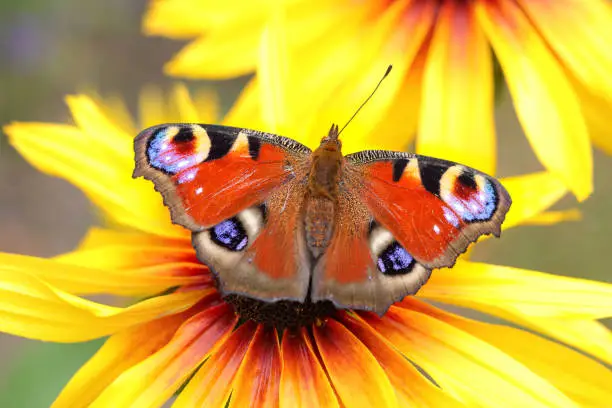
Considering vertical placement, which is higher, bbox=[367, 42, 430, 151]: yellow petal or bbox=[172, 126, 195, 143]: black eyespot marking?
bbox=[172, 126, 195, 143]: black eyespot marking

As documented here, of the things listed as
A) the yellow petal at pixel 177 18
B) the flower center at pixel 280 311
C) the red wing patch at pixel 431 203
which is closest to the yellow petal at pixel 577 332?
the red wing patch at pixel 431 203

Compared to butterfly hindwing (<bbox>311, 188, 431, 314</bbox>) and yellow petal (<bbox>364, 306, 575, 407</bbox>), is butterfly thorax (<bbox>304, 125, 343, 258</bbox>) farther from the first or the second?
yellow petal (<bbox>364, 306, 575, 407</bbox>)

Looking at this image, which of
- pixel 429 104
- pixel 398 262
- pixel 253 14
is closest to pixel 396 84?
pixel 429 104

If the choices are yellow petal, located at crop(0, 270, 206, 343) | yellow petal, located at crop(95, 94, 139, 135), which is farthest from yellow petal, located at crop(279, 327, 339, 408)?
yellow petal, located at crop(95, 94, 139, 135)

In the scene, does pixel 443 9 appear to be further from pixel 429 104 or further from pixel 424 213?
pixel 424 213

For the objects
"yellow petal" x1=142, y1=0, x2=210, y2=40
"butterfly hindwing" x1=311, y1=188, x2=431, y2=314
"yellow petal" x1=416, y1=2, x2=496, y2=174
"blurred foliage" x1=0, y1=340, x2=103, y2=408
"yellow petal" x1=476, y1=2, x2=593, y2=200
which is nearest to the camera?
"butterfly hindwing" x1=311, y1=188, x2=431, y2=314

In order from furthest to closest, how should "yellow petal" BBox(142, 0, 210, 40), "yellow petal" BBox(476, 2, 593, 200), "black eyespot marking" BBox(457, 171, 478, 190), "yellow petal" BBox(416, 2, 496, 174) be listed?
"yellow petal" BBox(142, 0, 210, 40)
"yellow petal" BBox(416, 2, 496, 174)
"yellow petal" BBox(476, 2, 593, 200)
"black eyespot marking" BBox(457, 171, 478, 190)

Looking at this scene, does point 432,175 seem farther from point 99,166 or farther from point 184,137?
point 99,166
